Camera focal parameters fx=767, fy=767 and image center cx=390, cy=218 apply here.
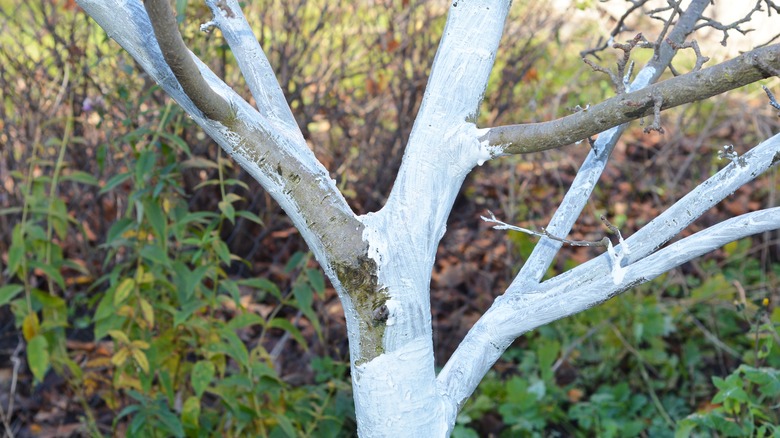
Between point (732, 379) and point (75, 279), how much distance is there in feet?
7.54

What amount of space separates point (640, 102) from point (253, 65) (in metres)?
0.66

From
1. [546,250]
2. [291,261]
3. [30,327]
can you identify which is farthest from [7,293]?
[546,250]

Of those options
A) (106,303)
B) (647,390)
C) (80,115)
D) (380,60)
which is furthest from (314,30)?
(647,390)

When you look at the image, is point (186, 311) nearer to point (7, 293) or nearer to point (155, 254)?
point (155, 254)

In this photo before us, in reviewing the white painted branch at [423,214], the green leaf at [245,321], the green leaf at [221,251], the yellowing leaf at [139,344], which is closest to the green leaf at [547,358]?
the green leaf at [245,321]

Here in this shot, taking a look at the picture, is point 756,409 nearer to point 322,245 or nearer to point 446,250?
point 322,245

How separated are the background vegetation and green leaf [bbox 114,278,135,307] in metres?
0.02

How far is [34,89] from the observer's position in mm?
2891

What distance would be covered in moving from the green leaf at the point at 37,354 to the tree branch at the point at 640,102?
1.48 m

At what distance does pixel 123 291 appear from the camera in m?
2.00

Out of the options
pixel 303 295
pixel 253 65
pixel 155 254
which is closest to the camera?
pixel 253 65

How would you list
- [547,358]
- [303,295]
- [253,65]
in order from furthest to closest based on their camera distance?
1. [547,358]
2. [303,295]
3. [253,65]

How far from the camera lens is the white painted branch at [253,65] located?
1317mm

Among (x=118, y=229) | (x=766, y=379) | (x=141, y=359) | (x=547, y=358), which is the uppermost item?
(x=547, y=358)
